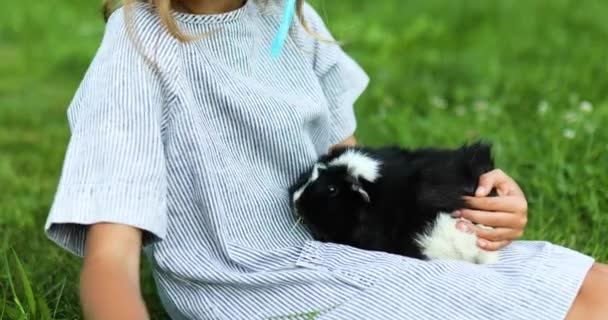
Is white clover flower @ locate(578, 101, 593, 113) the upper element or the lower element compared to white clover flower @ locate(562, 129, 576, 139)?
upper

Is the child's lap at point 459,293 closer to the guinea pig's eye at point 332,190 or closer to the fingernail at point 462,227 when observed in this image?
the fingernail at point 462,227

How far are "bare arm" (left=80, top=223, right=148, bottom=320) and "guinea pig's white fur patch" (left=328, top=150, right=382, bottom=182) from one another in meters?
0.72

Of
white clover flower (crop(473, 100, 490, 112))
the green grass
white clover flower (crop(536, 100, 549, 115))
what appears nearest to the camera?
the green grass

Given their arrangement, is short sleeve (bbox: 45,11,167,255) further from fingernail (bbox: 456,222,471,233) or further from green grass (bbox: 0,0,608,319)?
fingernail (bbox: 456,222,471,233)

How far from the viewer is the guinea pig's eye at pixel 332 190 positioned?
2.59 meters

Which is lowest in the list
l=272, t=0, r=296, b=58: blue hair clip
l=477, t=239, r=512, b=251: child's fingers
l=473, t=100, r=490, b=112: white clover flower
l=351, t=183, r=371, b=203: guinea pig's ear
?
l=477, t=239, r=512, b=251: child's fingers

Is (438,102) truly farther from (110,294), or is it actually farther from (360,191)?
(110,294)

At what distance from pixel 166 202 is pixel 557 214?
75.7 inches

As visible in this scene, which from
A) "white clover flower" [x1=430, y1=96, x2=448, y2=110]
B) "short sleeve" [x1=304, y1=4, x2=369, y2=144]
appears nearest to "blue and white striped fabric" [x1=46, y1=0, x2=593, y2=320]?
"short sleeve" [x1=304, y1=4, x2=369, y2=144]

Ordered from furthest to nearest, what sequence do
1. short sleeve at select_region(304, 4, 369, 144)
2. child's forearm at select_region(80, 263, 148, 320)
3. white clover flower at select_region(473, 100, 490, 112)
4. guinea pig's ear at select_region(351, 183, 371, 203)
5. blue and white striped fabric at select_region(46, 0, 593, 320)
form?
white clover flower at select_region(473, 100, 490, 112) < short sleeve at select_region(304, 4, 369, 144) < guinea pig's ear at select_region(351, 183, 371, 203) < blue and white striped fabric at select_region(46, 0, 593, 320) < child's forearm at select_region(80, 263, 148, 320)

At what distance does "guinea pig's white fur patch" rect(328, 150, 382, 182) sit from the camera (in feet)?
8.44

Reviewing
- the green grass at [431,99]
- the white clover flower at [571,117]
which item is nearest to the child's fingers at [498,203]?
the green grass at [431,99]

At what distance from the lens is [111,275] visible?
6.62 feet

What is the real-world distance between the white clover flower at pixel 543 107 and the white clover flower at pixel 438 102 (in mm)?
484
